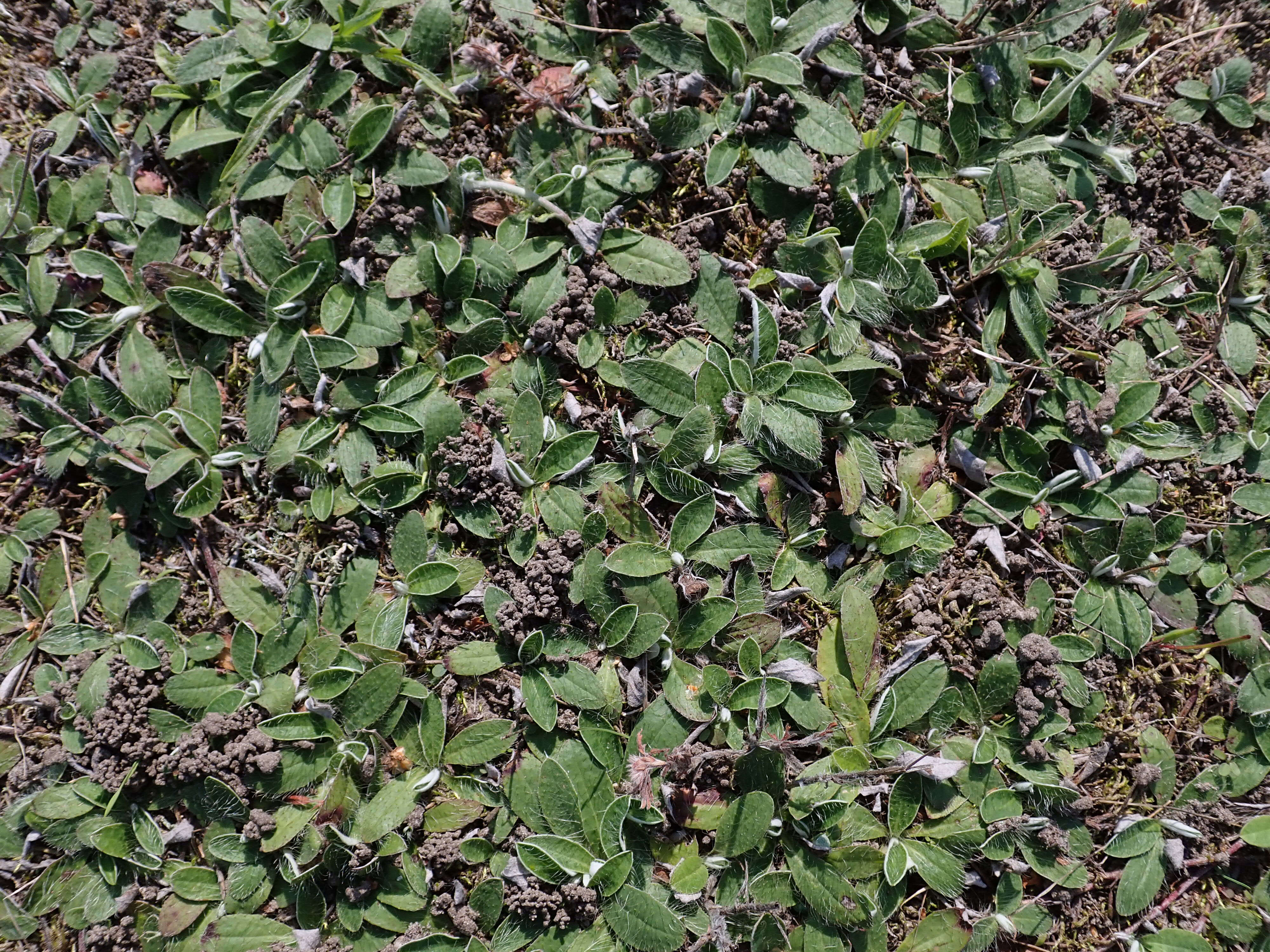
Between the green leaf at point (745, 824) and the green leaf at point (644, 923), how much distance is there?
0.94 feet

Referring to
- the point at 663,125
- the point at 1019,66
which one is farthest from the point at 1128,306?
the point at 663,125

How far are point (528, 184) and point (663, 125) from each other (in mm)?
577

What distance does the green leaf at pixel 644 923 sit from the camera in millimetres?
2707

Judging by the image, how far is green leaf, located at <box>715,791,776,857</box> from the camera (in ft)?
9.17

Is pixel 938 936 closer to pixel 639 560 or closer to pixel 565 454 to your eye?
pixel 639 560

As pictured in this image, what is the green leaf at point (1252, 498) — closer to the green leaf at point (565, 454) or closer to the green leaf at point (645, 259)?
the green leaf at point (645, 259)

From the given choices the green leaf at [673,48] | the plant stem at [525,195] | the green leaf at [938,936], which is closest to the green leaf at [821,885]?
the green leaf at [938,936]

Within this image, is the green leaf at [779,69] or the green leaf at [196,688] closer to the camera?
the green leaf at [196,688]

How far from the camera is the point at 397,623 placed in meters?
2.94

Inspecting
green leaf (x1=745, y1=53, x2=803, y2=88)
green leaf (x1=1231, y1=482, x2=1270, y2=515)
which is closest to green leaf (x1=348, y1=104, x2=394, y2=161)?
green leaf (x1=745, y1=53, x2=803, y2=88)

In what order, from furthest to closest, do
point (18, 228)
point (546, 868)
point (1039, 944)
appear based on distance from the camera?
point (18, 228) → point (1039, 944) → point (546, 868)

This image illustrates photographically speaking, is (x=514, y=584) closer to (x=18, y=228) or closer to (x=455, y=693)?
(x=455, y=693)

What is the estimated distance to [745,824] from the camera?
9.21ft

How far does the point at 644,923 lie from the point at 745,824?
0.47 m
